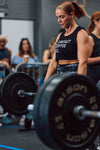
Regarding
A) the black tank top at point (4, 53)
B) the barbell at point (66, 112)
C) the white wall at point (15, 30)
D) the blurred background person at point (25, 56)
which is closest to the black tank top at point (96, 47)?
the barbell at point (66, 112)

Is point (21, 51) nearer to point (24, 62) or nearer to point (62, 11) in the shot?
point (24, 62)

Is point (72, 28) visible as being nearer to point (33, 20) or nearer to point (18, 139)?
point (18, 139)

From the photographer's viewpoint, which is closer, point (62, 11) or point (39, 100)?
point (39, 100)

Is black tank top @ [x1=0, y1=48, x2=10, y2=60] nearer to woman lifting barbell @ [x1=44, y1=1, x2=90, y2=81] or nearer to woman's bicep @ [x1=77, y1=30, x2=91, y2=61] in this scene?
woman lifting barbell @ [x1=44, y1=1, x2=90, y2=81]

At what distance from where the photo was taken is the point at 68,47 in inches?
136

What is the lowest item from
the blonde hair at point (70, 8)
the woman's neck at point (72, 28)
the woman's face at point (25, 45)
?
the woman's face at point (25, 45)

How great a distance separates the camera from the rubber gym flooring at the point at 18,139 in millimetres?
4230

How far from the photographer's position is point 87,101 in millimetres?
2674

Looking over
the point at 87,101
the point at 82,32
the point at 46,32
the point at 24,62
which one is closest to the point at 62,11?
the point at 82,32

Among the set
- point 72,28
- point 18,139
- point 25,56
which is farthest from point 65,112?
point 25,56

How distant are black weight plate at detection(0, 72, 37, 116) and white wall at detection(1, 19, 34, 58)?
5805 mm

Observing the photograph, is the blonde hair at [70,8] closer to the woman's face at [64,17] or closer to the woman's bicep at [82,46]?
the woman's face at [64,17]

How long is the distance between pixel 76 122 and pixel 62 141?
19 cm

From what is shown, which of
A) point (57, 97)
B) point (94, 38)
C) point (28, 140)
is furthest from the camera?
point (28, 140)
